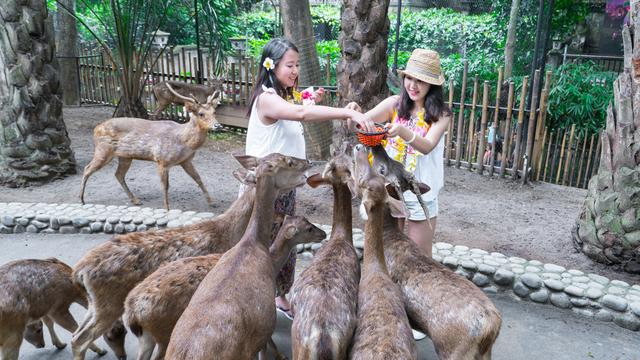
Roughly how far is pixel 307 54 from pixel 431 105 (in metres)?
5.03

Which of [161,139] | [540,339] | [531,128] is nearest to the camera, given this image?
[540,339]

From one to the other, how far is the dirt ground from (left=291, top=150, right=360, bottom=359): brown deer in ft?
8.90

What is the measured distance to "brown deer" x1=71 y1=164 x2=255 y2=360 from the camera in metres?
3.34

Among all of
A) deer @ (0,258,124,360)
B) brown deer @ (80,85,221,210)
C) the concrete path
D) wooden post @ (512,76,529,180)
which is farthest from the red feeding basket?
wooden post @ (512,76,529,180)

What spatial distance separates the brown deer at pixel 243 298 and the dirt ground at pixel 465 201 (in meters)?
2.95

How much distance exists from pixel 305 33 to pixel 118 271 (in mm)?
6137

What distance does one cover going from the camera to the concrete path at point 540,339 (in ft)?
12.8

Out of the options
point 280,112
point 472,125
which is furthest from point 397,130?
point 472,125

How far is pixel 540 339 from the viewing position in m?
4.13

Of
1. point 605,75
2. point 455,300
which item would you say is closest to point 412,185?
point 455,300

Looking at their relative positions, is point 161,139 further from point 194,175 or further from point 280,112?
point 280,112

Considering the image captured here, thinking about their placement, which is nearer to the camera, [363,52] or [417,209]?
[417,209]

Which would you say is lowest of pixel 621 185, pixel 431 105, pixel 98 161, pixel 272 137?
pixel 98 161

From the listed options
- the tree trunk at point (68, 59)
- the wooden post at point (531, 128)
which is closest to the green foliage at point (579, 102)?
the wooden post at point (531, 128)
